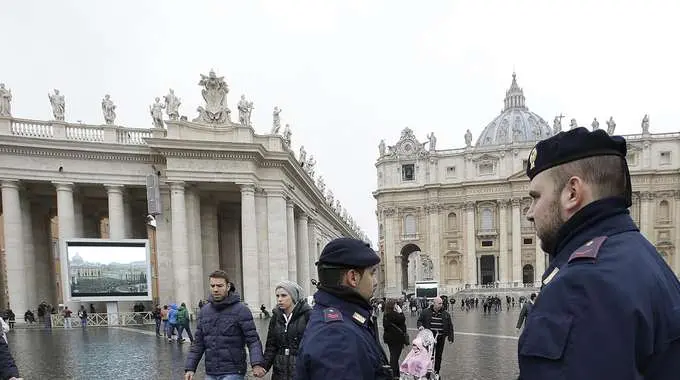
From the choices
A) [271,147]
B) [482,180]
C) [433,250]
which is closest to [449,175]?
[482,180]

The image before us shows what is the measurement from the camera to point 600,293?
1.18m

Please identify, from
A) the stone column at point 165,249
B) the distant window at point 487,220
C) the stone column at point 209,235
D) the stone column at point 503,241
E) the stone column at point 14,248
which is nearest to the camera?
the stone column at point 14,248

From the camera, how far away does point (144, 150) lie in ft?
80.8

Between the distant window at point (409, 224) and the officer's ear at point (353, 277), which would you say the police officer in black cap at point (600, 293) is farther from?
the distant window at point (409, 224)

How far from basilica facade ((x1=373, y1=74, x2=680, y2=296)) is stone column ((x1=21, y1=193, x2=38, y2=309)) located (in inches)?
1840

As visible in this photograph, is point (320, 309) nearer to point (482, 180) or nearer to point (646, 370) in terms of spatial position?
point (646, 370)

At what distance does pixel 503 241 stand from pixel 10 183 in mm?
56863

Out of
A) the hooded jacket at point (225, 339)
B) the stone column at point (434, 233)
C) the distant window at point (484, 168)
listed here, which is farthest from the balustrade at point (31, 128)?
the distant window at point (484, 168)

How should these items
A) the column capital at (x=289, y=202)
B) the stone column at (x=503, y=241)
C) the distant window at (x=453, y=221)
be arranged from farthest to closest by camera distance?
1. the distant window at (x=453, y=221)
2. the stone column at (x=503, y=241)
3. the column capital at (x=289, y=202)

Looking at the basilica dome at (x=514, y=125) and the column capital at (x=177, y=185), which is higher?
the basilica dome at (x=514, y=125)

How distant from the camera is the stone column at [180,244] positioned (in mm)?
23500

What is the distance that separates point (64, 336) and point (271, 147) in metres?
14.3

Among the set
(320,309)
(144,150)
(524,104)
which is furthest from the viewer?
(524,104)

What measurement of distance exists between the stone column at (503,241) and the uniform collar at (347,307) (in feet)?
214
